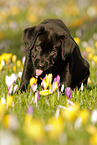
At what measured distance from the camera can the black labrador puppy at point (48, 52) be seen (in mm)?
3592

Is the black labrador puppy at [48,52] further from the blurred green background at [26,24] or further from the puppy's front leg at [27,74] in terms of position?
the blurred green background at [26,24]

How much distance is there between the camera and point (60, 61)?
377cm

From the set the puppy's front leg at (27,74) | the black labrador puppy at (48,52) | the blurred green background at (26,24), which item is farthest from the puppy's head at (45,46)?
the blurred green background at (26,24)

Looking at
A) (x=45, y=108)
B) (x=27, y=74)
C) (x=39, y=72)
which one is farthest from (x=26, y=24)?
(x=45, y=108)

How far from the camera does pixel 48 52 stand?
11.8 ft

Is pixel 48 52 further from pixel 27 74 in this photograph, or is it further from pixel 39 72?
pixel 27 74

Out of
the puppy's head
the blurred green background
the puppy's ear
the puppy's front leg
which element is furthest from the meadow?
the puppy's ear

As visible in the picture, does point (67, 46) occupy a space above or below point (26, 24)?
below

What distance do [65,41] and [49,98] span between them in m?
0.88

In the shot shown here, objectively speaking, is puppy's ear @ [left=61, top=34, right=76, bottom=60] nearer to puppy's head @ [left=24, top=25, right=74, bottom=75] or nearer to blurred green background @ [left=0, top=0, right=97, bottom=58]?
puppy's head @ [left=24, top=25, right=74, bottom=75]

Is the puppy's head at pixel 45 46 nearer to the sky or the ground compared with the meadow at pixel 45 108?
Answer: nearer to the sky

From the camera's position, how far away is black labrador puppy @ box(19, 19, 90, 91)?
359 centimetres

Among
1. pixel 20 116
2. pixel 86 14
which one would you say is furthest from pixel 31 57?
pixel 86 14

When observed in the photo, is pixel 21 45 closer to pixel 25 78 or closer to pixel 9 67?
pixel 9 67
